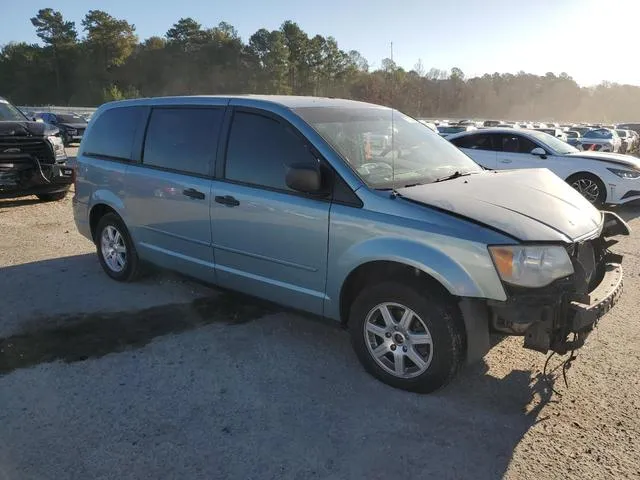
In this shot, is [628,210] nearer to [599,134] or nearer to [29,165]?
[29,165]

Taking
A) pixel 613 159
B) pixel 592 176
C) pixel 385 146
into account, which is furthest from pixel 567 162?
pixel 385 146

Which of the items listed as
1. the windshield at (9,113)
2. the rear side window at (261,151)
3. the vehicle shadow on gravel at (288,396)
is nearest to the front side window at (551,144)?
the vehicle shadow on gravel at (288,396)

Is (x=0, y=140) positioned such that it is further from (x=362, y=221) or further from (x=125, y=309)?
(x=362, y=221)

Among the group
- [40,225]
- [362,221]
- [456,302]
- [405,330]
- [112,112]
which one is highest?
[112,112]

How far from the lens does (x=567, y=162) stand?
10.5 meters

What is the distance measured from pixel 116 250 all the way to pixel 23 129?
539 centimetres

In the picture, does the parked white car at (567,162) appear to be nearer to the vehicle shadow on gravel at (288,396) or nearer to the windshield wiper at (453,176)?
the windshield wiper at (453,176)

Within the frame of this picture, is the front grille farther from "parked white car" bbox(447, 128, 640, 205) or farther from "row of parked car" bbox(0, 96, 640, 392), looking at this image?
"parked white car" bbox(447, 128, 640, 205)

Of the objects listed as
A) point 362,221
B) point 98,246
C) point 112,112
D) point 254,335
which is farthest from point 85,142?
point 362,221

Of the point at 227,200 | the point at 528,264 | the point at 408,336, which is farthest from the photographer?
the point at 227,200

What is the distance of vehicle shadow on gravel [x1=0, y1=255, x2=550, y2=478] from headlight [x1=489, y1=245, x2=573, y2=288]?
865 millimetres

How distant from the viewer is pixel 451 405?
3322 millimetres

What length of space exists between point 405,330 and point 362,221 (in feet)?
2.43

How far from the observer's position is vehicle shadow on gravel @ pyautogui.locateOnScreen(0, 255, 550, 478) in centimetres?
283
